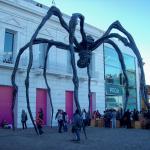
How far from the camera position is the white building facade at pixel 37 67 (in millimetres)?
22344

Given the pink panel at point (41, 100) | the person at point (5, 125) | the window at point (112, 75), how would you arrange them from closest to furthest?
the person at point (5, 125)
the pink panel at point (41, 100)
the window at point (112, 75)

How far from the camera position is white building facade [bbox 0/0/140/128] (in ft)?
73.3

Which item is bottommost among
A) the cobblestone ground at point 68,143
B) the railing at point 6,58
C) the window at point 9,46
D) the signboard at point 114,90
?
the cobblestone ground at point 68,143

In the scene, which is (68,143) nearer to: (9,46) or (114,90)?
(9,46)

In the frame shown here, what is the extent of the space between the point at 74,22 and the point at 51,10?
106 centimetres

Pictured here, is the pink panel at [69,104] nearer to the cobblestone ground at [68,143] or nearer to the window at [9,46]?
the window at [9,46]

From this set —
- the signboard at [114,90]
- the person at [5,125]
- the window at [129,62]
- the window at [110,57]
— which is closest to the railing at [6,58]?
the person at [5,125]

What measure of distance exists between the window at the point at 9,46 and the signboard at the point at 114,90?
12775mm

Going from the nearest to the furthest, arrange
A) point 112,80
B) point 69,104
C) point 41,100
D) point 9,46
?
point 9,46, point 41,100, point 69,104, point 112,80

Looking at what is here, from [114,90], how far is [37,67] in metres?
12.0

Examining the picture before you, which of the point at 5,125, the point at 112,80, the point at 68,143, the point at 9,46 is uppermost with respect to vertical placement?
the point at 9,46

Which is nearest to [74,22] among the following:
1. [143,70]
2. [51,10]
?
[51,10]

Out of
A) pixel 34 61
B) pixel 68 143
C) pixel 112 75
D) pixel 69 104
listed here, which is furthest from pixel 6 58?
pixel 112 75

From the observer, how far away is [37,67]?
23688 mm
